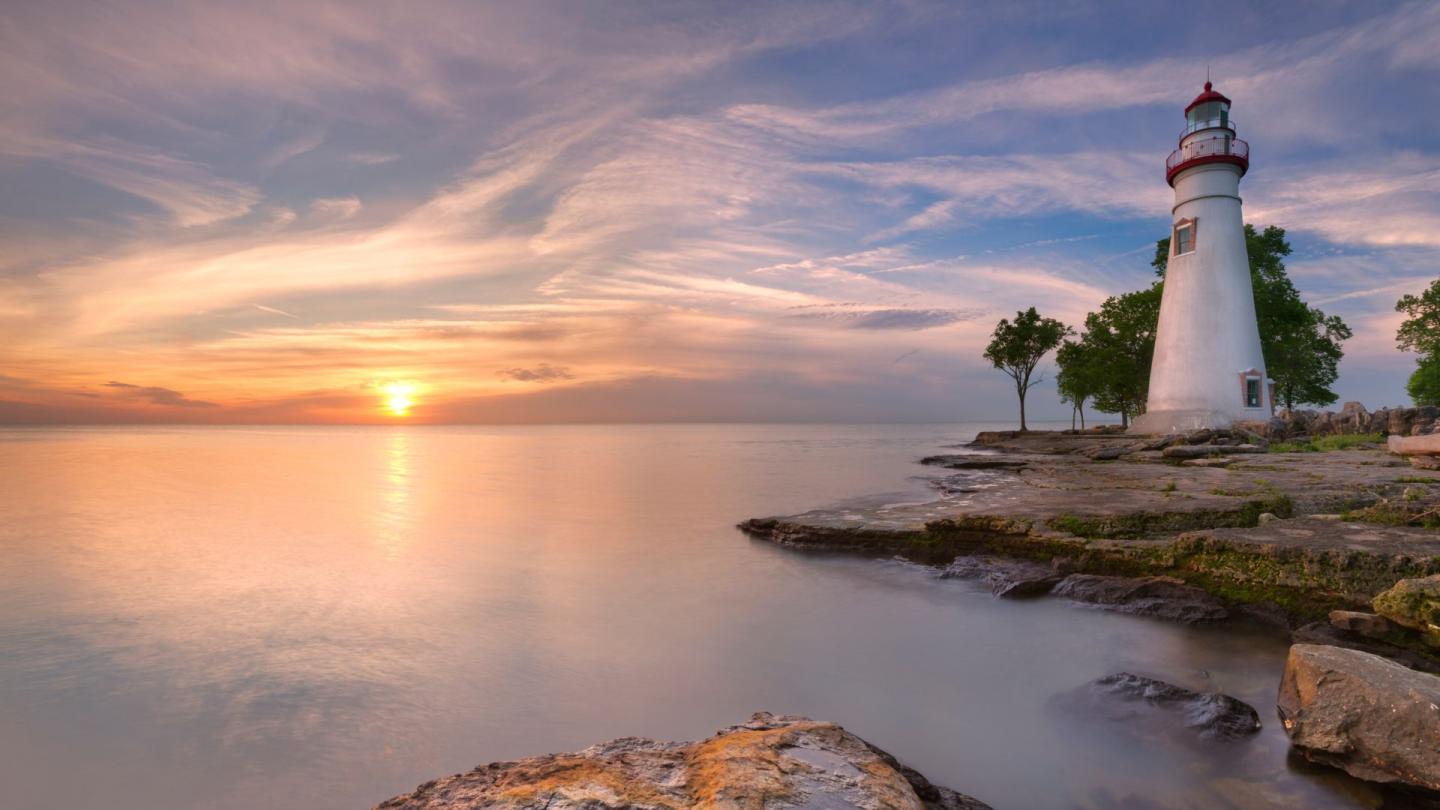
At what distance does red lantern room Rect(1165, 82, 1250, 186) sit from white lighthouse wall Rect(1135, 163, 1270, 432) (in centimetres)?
45

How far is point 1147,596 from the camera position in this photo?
896 cm

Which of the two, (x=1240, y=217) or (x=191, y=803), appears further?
(x=1240, y=217)

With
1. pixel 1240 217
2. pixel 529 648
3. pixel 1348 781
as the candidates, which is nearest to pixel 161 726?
pixel 529 648

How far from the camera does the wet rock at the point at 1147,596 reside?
8320 mm

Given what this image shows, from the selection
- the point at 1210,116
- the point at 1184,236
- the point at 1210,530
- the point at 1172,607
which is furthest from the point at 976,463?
the point at 1172,607

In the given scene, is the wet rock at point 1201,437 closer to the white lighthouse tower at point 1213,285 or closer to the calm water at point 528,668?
the white lighthouse tower at point 1213,285

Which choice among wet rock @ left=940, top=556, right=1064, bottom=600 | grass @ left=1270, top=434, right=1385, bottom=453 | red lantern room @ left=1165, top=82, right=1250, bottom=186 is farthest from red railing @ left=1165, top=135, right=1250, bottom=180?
wet rock @ left=940, top=556, right=1064, bottom=600

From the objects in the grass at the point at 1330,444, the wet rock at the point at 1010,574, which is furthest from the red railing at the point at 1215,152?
the wet rock at the point at 1010,574

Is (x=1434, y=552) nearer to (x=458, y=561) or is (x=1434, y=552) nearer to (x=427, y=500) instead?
(x=458, y=561)

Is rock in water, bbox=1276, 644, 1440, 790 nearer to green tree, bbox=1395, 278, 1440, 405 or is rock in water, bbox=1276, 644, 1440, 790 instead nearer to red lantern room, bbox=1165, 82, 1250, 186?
red lantern room, bbox=1165, 82, 1250, 186

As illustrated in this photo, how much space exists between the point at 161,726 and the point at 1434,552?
45.9 feet

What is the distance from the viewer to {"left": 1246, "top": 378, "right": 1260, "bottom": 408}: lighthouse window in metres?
30.7

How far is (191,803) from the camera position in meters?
5.66

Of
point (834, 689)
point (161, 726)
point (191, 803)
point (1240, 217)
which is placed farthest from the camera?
point (1240, 217)
